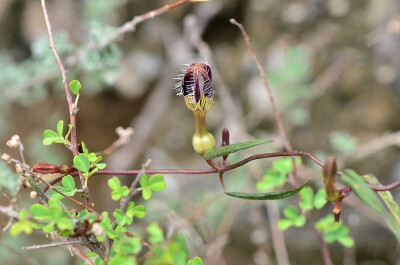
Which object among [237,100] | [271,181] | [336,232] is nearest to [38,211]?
[271,181]

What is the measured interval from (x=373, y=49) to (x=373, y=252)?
1.01 meters

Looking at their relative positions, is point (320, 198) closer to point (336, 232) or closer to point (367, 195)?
point (336, 232)

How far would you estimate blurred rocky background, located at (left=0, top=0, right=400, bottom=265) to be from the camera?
2076 millimetres

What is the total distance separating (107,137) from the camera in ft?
9.08

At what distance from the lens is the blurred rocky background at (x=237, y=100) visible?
2.08 meters

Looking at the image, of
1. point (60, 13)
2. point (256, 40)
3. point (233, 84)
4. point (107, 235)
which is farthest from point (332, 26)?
point (107, 235)

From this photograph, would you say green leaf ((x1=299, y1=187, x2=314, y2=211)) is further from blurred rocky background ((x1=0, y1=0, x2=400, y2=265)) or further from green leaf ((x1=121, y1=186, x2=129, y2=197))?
blurred rocky background ((x1=0, y1=0, x2=400, y2=265))

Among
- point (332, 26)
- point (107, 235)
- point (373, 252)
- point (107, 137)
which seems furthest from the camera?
point (107, 137)

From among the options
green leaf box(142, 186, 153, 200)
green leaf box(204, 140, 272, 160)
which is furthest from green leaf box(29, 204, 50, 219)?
green leaf box(204, 140, 272, 160)

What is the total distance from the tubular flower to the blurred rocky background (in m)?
0.90

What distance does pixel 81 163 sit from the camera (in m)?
0.85

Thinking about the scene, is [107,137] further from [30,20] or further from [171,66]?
[30,20]

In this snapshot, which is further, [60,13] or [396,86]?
[60,13]

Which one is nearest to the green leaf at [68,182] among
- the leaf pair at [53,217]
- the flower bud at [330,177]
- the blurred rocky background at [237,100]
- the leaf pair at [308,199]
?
the leaf pair at [53,217]
